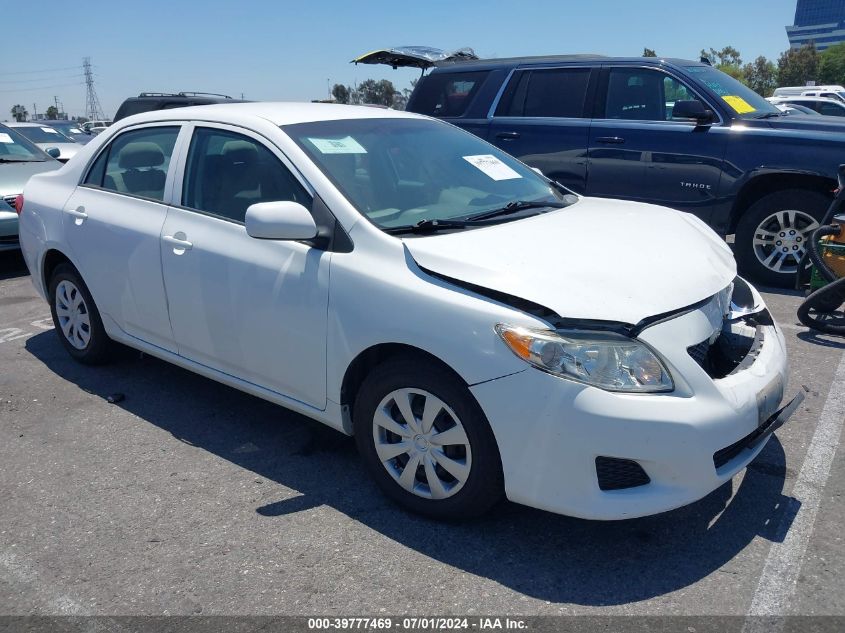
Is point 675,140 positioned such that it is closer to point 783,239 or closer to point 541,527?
point 783,239

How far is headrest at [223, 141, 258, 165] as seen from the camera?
3.66m

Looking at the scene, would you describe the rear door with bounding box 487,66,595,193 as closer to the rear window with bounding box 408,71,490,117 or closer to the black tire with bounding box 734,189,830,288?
the rear window with bounding box 408,71,490,117

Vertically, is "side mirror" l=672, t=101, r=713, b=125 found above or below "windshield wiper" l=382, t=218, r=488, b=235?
above

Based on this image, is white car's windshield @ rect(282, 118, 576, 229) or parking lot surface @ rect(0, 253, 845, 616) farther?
white car's windshield @ rect(282, 118, 576, 229)

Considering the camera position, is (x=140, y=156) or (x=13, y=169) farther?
(x=13, y=169)

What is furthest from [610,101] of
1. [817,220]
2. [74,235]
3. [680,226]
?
[74,235]

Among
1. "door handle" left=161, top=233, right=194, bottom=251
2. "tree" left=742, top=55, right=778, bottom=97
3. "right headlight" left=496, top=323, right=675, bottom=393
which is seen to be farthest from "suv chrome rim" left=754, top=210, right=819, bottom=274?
"tree" left=742, top=55, right=778, bottom=97

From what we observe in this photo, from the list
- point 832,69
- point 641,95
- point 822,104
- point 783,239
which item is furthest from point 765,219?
point 832,69

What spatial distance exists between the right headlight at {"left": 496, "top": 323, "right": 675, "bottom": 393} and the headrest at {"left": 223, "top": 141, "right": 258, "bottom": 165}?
1814mm

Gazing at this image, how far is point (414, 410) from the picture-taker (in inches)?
117

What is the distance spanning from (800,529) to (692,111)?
177 inches

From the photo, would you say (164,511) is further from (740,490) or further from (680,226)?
(680,226)

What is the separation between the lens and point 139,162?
14.3 ft

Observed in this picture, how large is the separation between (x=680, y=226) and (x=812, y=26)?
203 meters
